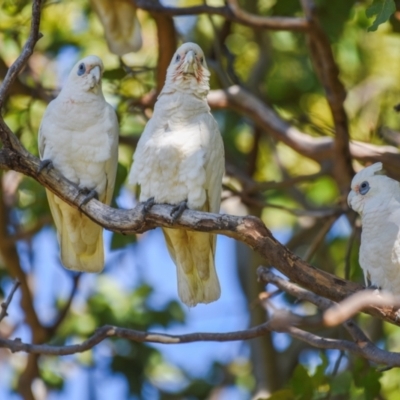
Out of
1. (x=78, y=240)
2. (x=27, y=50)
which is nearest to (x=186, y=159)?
(x=78, y=240)

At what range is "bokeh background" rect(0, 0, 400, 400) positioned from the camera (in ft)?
17.8

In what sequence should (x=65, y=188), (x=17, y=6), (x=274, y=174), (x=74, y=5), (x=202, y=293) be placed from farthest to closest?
(x=274, y=174), (x=74, y=5), (x=17, y=6), (x=202, y=293), (x=65, y=188)

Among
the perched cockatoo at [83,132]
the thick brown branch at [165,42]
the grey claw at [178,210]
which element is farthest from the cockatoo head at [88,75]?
the thick brown branch at [165,42]

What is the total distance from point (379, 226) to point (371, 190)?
19 centimetres

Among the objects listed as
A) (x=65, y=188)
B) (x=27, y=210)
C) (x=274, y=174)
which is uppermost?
(x=274, y=174)

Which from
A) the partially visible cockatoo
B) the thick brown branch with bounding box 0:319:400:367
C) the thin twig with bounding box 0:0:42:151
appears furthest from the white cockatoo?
the partially visible cockatoo

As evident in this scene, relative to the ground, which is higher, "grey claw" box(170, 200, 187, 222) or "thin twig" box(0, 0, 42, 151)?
"thin twig" box(0, 0, 42, 151)

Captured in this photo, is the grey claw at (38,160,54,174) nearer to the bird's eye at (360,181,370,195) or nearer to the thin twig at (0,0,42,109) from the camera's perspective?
the thin twig at (0,0,42,109)

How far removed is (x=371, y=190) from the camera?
4043 mm

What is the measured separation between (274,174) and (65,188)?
3520 mm

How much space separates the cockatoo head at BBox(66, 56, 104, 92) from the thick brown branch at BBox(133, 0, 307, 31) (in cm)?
77

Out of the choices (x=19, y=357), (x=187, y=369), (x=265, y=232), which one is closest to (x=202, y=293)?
(x=265, y=232)

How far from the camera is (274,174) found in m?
7.26

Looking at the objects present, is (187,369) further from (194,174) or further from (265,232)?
(265,232)
